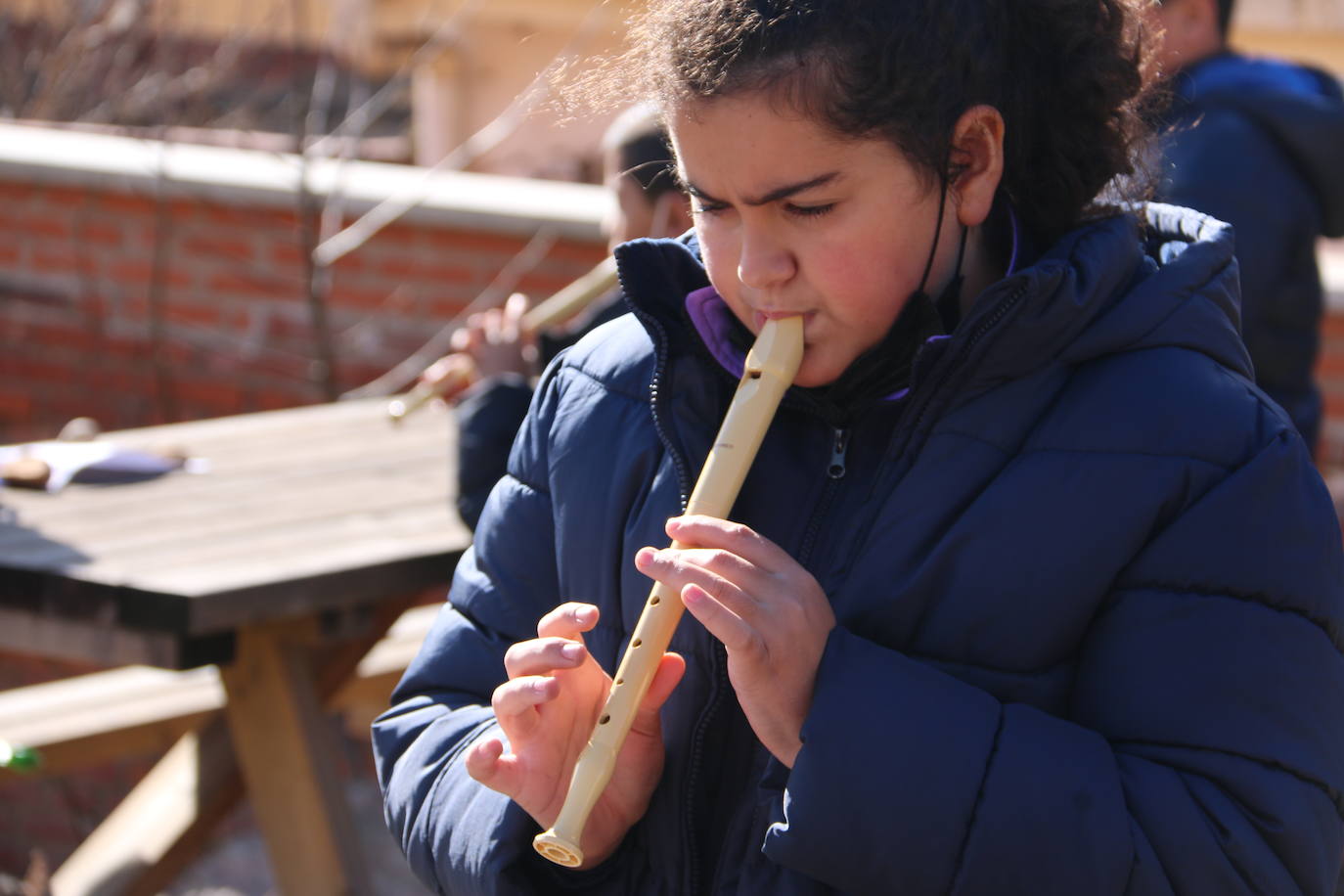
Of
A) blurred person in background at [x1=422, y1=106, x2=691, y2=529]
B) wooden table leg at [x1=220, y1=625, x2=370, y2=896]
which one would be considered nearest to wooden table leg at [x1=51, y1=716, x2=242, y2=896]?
wooden table leg at [x1=220, y1=625, x2=370, y2=896]

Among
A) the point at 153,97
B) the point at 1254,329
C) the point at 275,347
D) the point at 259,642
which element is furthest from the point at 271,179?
the point at 1254,329

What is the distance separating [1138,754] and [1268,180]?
1703 millimetres

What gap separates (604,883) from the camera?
1.43 meters

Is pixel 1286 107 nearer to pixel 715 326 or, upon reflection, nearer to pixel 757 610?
Result: pixel 715 326

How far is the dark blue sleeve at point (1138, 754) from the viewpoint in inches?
47.2

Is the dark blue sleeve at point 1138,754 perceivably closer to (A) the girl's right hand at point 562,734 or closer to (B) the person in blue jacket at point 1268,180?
(A) the girl's right hand at point 562,734

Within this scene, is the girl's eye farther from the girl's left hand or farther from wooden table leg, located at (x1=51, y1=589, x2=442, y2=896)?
wooden table leg, located at (x1=51, y1=589, x2=442, y2=896)

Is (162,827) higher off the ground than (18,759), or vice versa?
(18,759)

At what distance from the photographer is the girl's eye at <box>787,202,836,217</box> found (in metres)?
1.30

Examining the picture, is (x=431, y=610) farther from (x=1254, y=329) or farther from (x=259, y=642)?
(x=1254, y=329)

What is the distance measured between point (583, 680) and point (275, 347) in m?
3.76

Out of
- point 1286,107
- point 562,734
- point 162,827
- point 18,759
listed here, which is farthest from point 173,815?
point 1286,107

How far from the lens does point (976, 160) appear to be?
1357mm

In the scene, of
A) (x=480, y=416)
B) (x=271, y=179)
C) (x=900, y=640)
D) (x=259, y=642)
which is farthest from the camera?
(x=271, y=179)
